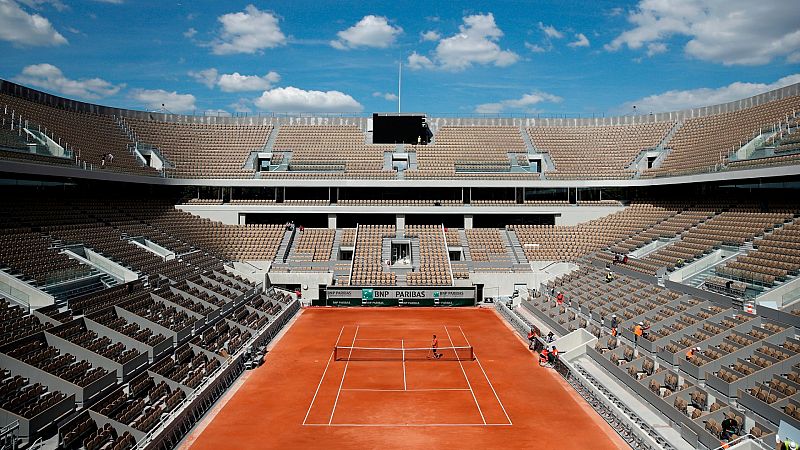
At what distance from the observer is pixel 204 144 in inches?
2355

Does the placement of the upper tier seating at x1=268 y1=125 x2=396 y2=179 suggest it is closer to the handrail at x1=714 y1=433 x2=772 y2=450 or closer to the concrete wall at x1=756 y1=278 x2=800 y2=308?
the concrete wall at x1=756 y1=278 x2=800 y2=308

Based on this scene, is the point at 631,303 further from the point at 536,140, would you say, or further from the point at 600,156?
the point at 536,140

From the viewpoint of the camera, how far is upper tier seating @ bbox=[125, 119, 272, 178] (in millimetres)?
54188

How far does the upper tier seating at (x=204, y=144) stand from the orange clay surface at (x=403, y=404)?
26.9 m

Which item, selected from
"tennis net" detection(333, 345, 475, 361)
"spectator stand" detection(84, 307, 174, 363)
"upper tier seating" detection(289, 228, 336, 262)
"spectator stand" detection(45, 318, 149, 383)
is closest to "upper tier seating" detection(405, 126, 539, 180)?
"upper tier seating" detection(289, 228, 336, 262)

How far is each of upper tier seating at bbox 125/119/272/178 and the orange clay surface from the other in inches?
1058

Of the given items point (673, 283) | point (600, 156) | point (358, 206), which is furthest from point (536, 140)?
point (673, 283)

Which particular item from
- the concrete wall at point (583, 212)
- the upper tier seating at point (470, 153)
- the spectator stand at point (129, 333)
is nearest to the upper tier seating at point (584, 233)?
the concrete wall at point (583, 212)

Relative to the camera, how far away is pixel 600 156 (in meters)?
57.3

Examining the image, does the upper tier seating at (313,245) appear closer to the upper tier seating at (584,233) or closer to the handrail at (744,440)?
the upper tier seating at (584,233)

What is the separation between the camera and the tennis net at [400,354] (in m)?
28.6

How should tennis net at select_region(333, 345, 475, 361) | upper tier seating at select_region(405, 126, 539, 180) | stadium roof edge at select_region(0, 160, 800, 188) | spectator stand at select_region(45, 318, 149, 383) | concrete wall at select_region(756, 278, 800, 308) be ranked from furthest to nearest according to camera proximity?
1. upper tier seating at select_region(405, 126, 539, 180)
2. stadium roof edge at select_region(0, 160, 800, 188)
3. tennis net at select_region(333, 345, 475, 361)
4. concrete wall at select_region(756, 278, 800, 308)
5. spectator stand at select_region(45, 318, 149, 383)

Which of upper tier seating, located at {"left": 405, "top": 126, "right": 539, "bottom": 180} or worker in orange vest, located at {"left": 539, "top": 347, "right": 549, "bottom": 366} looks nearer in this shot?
worker in orange vest, located at {"left": 539, "top": 347, "right": 549, "bottom": 366}

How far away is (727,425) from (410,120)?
4761 centimetres
